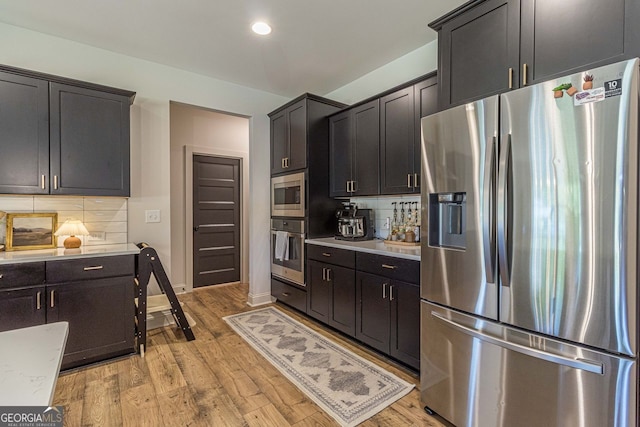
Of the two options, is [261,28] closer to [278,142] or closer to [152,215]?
[278,142]

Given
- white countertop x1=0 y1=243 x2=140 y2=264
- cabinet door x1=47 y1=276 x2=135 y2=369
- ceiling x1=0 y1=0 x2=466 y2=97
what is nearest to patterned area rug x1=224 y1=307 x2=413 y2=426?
cabinet door x1=47 y1=276 x2=135 y2=369

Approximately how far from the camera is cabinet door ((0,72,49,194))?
89.1 inches

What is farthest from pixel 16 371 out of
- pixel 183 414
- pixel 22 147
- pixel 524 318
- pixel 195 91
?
pixel 195 91

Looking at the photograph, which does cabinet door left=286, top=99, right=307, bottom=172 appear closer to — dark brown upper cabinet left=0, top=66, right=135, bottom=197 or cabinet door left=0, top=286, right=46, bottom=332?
dark brown upper cabinet left=0, top=66, right=135, bottom=197

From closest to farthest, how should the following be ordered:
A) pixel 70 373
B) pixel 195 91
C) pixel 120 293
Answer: pixel 70 373 → pixel 120 293 → pixel 195 91

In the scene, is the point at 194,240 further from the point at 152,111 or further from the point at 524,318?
the point at 524,318

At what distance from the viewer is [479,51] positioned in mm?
1729

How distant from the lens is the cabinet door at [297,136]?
11.1 ft

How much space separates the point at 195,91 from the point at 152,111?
535 mm

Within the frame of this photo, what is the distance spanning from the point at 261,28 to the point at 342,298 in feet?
7.97

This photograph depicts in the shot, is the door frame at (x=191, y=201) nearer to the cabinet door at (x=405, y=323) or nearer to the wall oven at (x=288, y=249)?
the wall oven at (x=288, y=249)

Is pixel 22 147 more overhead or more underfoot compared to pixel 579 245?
more overhead

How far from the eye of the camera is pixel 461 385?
1.66 m

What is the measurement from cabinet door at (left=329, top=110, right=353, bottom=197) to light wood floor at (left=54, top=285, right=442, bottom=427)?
1572mm
